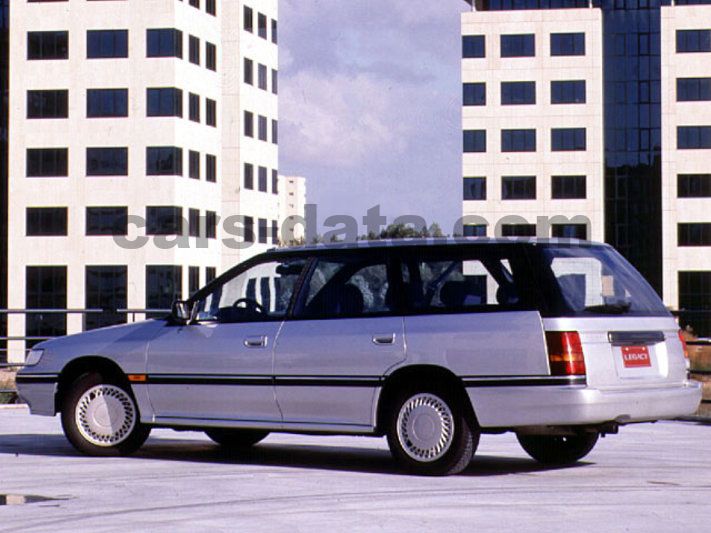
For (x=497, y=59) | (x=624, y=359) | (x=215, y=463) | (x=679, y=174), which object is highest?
(x=497, y=59)

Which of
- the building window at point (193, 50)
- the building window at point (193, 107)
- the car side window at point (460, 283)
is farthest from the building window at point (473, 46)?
the car side window at point (460, 283)

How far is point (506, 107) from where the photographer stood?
92.6 metres

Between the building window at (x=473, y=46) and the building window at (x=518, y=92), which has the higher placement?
the building window at (x=473, y=46)

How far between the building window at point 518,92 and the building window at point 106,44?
2510 centimetres

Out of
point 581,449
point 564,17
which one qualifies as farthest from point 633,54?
point 581,449

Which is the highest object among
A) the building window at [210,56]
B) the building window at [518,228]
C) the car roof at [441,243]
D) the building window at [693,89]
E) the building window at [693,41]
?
the building window at [693,41]

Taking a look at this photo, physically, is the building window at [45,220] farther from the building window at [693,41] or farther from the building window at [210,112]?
the building window at [693,41]

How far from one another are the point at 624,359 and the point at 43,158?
69.3 m

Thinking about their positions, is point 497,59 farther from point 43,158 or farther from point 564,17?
point 43,158

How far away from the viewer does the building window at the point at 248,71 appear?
84125 millimetres

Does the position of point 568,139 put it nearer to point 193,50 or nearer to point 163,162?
point 193,50

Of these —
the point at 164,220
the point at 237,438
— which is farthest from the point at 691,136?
the point at 237,438

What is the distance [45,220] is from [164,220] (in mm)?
6186

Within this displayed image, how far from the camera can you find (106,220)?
77312 mm
